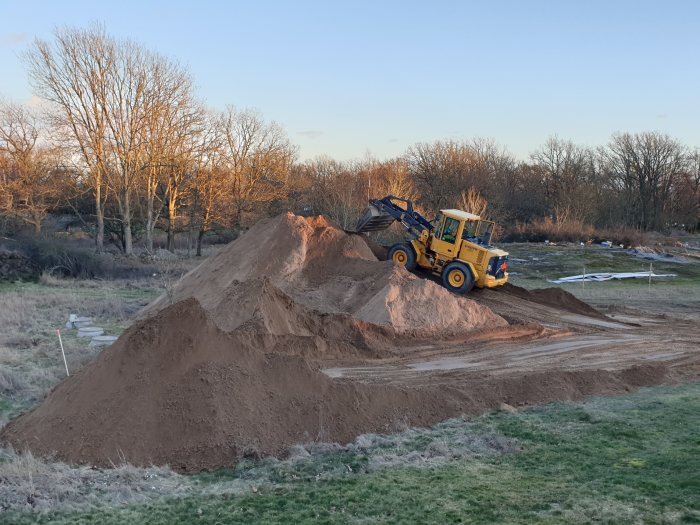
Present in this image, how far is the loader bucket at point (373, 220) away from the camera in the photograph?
22094 mm

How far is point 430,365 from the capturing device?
13305 millimetres

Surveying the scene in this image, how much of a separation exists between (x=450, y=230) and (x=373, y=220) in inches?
126

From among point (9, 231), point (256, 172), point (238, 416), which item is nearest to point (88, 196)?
point (9, 231)

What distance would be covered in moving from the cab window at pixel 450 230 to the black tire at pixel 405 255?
131cm

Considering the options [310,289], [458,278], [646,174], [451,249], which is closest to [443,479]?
[310,289]

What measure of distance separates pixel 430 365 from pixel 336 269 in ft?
22.2

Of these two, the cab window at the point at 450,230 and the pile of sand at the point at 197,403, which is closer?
the pile of sand at the point at 197,403

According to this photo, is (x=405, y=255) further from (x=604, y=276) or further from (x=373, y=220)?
(x=604, y=276)

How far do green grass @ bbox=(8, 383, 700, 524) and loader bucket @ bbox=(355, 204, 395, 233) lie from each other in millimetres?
13396

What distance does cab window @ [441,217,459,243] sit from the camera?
796 inches

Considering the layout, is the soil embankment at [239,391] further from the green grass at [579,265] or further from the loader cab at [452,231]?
the green grass at [579,265]

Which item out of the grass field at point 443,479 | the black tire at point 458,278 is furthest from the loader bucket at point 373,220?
the grass field at point 443,479

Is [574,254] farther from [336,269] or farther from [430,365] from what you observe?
[430,365]

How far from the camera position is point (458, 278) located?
19828mm
